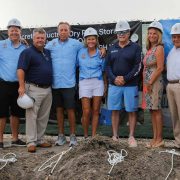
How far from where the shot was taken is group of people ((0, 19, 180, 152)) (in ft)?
21.1

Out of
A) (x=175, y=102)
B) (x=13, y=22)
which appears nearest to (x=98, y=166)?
(x=175, y=102)

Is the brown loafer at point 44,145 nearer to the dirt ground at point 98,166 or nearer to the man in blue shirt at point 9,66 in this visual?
the man in blue shirt at point 9,66

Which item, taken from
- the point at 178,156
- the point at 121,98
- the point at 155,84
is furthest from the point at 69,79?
the point at 178,156

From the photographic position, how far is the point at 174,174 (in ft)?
15.5

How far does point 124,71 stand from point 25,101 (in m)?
1.71

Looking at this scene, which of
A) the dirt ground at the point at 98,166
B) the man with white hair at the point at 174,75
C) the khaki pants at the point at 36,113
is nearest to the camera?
the dirt ground at the point at 98,166

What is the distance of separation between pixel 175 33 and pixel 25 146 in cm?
329

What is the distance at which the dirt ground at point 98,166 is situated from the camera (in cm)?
453

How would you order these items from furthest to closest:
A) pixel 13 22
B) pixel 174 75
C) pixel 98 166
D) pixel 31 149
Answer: pixel 13 22 → pixel 31 149 → pixel 174 75 → pixel 98 166

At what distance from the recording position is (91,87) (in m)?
6.83

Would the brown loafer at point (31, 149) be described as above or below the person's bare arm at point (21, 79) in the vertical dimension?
below

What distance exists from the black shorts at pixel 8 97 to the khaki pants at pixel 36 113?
1.17ft

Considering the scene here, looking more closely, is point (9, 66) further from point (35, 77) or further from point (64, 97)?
point (64, 97)

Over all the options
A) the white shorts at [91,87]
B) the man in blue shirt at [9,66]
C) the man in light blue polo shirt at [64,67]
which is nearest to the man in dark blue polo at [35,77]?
the man in light blue polo shirt at [64,67]
